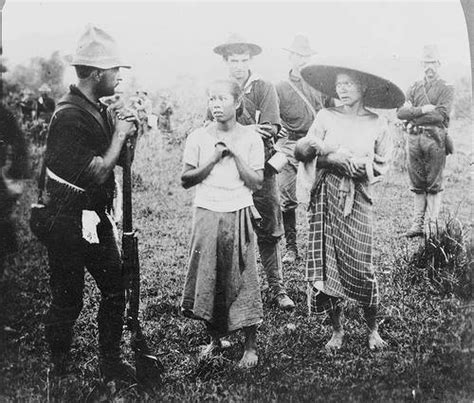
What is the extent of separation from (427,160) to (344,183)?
68cm

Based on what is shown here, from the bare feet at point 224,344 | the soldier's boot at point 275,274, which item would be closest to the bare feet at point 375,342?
the soldier's boot at point 275,274

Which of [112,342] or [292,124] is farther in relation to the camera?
[292,124]

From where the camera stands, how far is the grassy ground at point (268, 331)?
430 centimetres

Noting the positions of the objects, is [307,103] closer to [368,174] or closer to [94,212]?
[368,174]

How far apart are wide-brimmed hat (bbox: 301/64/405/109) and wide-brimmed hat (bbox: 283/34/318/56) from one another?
0.10 m

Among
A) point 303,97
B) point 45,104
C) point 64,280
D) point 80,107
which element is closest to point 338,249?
point 303,97

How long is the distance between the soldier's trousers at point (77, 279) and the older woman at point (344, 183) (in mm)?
1315

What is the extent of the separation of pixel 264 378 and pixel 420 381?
105 cm

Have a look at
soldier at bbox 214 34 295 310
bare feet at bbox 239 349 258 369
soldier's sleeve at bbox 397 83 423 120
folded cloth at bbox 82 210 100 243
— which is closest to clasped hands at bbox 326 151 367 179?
soldier at bbox 214 34 295 310

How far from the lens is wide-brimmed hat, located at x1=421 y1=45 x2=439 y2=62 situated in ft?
14.7

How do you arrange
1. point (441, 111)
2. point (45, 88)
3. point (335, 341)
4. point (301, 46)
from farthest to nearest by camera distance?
point (441, 111)
point (335, 341)
point (301, 46)
point (45, 88)

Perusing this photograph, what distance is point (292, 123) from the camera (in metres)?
4.70

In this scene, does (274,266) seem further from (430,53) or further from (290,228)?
(430,53)

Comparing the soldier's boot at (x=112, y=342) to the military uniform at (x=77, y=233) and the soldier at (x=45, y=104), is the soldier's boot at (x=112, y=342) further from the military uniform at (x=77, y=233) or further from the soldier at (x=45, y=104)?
the soldier at (x=45, y=104)
